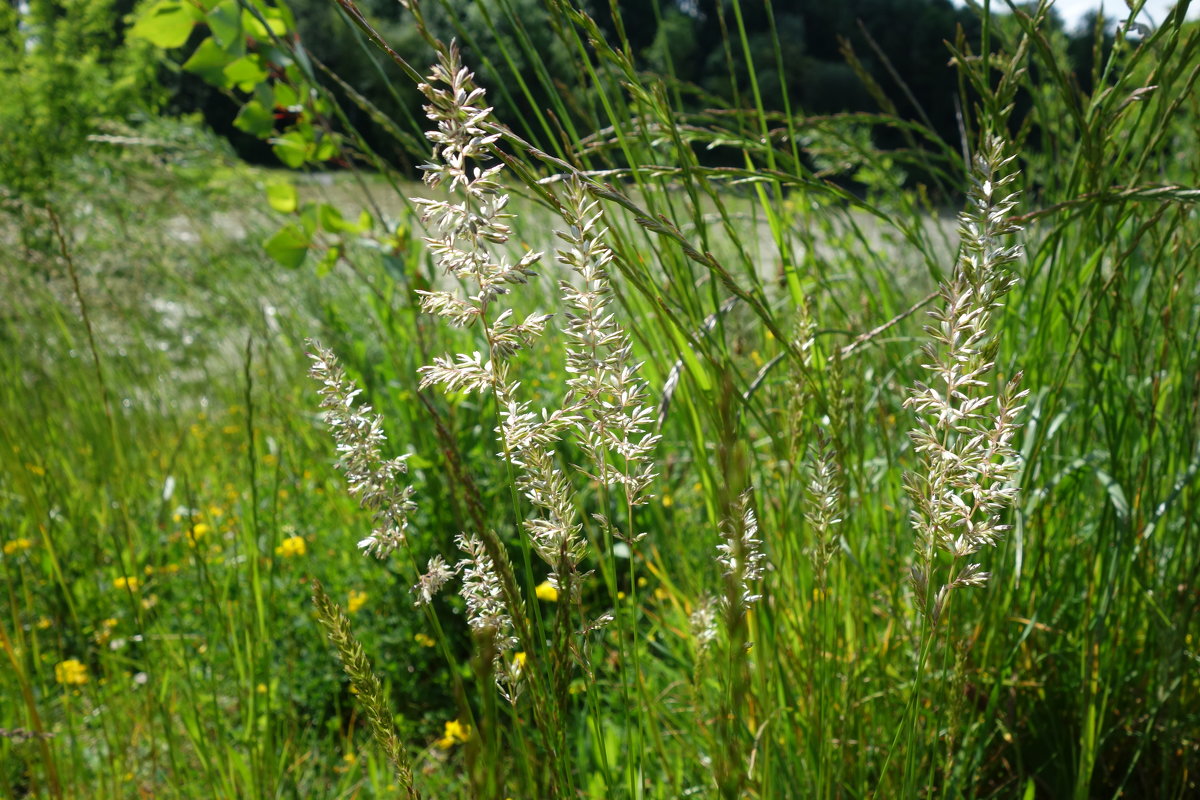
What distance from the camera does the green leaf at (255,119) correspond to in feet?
5.81

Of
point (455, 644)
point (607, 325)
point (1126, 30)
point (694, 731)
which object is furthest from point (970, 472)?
point (455, 644)

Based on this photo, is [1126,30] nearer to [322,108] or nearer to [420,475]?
[322,108]

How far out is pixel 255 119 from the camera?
5.84ft

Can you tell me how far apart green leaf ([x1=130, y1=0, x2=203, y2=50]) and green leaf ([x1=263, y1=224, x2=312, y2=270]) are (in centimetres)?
41

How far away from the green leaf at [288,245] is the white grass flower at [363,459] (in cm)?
122

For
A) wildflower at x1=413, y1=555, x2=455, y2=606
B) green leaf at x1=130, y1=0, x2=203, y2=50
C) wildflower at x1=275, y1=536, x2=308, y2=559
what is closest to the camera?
wildflower at x1=413, y1=555, x2=455, y2=606

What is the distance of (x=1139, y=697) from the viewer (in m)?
1.31

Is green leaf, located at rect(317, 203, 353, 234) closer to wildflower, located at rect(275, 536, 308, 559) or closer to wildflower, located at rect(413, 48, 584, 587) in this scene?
wildflower, located at rect(275, 536, 308, 559)

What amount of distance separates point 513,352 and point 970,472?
33cm

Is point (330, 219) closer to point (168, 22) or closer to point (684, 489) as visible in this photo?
point (168, 22)

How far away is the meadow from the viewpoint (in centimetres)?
60

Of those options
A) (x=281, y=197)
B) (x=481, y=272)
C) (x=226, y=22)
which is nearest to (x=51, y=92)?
(x=281, y=197)

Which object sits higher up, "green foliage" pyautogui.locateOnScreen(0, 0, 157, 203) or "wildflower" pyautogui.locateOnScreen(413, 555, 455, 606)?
"green foliage" pyautogui.locateOnScreen(0, 0, 157, 203)

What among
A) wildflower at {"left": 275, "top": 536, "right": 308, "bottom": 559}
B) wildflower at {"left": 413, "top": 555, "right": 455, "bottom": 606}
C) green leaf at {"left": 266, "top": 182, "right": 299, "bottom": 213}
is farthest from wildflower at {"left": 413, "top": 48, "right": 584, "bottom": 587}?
wildflower at {"left": 275, "top": 536, "right": 308, "bottom": 559}
